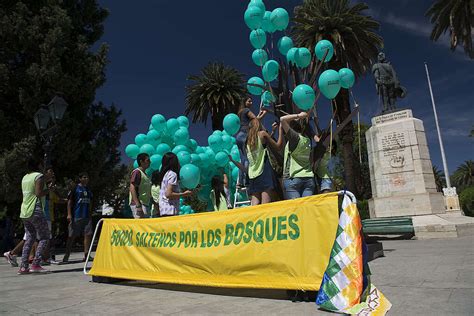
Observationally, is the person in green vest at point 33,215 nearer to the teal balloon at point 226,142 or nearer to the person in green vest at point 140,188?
the person in green vest at point 140,188

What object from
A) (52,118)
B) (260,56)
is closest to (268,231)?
(260,56)

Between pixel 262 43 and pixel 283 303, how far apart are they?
6.35 meters

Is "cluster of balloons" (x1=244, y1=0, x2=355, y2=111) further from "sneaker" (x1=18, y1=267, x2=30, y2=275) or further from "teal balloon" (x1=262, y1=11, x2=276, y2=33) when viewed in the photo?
"sneaker" (x1=18, y1=267, x2=30, y2=275)

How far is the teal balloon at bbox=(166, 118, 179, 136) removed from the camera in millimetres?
10484

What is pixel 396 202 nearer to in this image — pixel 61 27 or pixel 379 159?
pixel 379 159

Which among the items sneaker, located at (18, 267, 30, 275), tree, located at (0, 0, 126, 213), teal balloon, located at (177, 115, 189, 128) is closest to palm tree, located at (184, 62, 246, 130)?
tree, located at (0, 0, 126, 213)

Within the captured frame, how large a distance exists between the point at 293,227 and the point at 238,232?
0.66 m

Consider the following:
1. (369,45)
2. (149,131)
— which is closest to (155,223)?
(149,131)

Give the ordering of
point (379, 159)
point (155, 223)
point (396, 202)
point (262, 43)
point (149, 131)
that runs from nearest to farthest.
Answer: point (155, 223), point (262, 43), point (149, 131), point (396, 202), point (379, 159)

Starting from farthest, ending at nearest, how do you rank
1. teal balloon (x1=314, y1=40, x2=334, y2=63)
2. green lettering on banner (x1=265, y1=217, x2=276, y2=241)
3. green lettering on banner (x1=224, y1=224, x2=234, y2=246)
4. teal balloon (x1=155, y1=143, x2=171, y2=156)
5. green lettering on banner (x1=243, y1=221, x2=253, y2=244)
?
teal balloon (x1=155, y1=143, x2=171, y2=156) < teal balloon (x1=314, y1=40, x2=334, y2=63) < green lettering on banner (x1=224, y1=224, x2=234, y2=246) < green lettering on banner (x1=243, y1=221, x2=253, y2=244) < green lettering on banner (x1=265, y1=217, x2=276, y2=241)

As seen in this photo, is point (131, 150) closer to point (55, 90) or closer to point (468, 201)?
point (55, 90)

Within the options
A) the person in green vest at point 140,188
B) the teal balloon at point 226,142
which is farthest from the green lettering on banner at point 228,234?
the teal balloon at point 226,142

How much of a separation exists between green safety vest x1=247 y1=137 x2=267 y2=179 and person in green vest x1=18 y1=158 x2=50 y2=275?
12.9ft

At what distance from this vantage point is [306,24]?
66.8 ft
